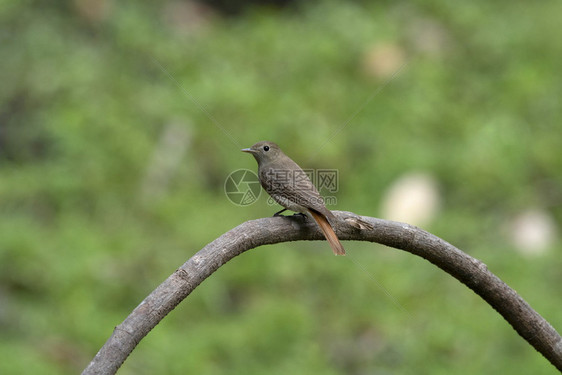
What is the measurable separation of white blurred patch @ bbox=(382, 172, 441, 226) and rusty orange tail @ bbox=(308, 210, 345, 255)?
133 inches

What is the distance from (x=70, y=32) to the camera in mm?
8578

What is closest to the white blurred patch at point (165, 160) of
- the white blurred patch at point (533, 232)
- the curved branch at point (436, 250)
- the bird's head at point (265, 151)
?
the bird's head at point (265, 151)

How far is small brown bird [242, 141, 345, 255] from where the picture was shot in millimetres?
3439

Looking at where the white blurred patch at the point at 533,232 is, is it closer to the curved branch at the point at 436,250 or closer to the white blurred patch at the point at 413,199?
the white blurred patch at the point at 413,199

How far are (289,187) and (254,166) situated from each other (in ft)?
10.7

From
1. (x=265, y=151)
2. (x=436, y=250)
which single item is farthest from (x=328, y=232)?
(x=265, y=151)

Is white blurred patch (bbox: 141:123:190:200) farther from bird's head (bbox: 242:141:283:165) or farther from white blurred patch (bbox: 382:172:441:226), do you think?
bird's head (bbox: 242:141:283:165)

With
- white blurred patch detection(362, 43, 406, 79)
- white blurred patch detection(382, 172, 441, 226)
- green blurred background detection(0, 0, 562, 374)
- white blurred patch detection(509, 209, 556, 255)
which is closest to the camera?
green blurred background detection(0, 0, 562, 374)

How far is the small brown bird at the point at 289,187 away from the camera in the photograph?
11.3ft

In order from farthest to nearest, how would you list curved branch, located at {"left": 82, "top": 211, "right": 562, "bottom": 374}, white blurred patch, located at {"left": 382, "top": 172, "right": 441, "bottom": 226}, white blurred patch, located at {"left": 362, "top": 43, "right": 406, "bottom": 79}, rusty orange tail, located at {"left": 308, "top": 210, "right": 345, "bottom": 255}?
white blurred patch, located at {"left": 362, "top": 43, "right": 406, "bottom": 79}
white blurred patch, located at {"left": 382, "top": 172, "right": 441, "bottom": 226}
rusty orange tail, located at {"left": 308, "top": 210, "right": 345, "bottom": 255}
curved branch, located at {"left": 82, "top": 211, "right": 562, "bottom": 374}

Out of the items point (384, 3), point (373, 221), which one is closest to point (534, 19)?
point (384, 3)

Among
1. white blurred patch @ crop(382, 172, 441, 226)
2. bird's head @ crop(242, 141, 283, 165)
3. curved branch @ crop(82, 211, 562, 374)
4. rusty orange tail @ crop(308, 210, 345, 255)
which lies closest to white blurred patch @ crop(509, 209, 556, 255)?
white blurred patch @ crop(382, 172, 441, 226)

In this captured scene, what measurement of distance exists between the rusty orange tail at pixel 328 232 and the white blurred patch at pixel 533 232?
3.63m

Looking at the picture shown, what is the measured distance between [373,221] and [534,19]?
8.10 m
